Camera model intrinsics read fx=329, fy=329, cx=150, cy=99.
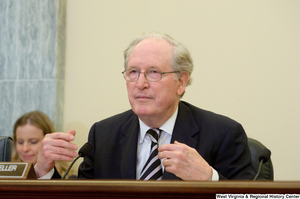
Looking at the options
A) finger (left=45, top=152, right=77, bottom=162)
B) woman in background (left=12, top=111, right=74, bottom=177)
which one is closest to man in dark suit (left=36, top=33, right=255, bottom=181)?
finger (left=45, top=152, right=77, bottom=162)

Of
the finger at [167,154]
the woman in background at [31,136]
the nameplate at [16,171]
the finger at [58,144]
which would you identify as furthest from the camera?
the woman in background at [31,136]

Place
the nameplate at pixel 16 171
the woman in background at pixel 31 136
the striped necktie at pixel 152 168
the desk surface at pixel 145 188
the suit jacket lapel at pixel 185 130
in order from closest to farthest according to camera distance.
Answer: the desk surface at pixel 145 188
the nameplate at pixel 16 171
the striped necktie at pixel 152 168
the suit jacket lapel at pixel 185 130
the woman in background at pixel 31 136

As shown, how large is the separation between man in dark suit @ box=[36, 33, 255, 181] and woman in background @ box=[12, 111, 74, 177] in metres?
0.97

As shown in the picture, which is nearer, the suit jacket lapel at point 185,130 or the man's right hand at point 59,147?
the man's right hand at point 59,147

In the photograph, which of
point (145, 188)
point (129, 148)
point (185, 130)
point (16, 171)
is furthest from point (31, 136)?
point (145, 188)

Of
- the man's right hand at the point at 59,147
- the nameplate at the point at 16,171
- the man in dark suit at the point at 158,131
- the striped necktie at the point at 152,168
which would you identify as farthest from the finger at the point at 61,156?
the striped necktie at the point at 152,168

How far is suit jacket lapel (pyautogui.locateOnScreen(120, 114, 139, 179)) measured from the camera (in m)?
1.73

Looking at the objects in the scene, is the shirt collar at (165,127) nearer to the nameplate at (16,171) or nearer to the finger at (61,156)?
the finger at (61,156)

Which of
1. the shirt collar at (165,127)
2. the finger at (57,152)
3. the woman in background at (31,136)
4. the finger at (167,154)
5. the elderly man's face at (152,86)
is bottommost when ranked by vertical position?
the woman in background at (31,136)

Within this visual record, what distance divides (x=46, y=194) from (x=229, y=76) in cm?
218

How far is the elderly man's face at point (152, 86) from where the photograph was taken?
173cm

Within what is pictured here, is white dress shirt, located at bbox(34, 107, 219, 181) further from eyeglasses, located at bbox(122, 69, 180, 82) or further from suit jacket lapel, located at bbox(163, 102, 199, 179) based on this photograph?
eyeglasses, located at bbox(122, 69, 180, 82)

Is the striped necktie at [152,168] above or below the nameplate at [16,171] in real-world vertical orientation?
below

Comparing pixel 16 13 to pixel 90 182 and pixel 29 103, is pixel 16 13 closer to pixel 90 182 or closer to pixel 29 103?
pixel 29 103
